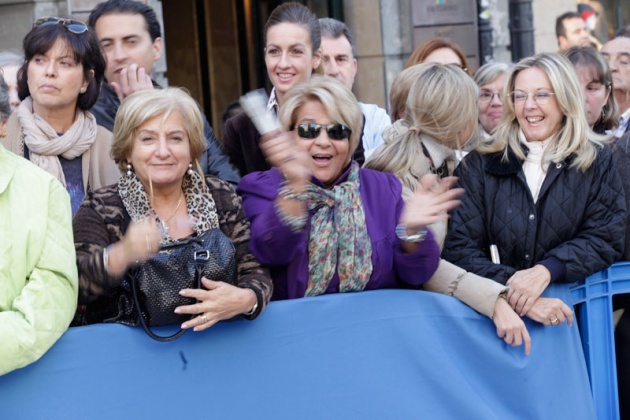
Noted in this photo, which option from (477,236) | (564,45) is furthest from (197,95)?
(477,236)

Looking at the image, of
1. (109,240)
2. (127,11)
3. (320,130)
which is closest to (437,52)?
(127,11)

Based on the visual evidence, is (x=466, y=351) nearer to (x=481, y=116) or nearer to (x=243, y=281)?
(x=243, y=281)

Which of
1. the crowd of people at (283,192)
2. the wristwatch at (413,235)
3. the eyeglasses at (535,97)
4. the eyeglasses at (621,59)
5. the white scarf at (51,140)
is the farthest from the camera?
the eyeglasses at (621,59)

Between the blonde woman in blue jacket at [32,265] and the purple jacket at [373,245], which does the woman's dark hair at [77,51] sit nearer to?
the purple jacket at [373,245]

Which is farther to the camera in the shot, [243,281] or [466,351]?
[466,351]

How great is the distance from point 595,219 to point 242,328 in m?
1.61

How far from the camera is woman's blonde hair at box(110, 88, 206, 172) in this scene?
421 cm

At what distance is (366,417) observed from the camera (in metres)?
4.19

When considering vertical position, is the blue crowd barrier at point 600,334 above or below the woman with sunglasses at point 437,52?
below

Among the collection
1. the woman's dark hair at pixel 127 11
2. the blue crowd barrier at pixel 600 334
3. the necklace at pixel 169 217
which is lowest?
the blue crowd barrier at pixel 600 334

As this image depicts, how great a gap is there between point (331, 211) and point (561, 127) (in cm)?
130

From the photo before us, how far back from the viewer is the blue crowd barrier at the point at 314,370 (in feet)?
12.9

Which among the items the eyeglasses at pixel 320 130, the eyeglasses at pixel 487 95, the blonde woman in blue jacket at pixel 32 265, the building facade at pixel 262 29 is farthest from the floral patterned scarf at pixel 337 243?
the building facade at pixel 262 29

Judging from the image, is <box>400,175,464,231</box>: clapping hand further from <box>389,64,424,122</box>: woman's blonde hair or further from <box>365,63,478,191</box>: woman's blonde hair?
<box>389,64,424,122</box>: woman's blonde hair
